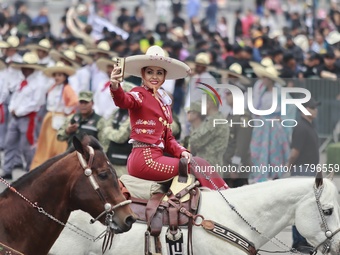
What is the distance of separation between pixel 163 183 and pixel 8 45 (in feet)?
41.7

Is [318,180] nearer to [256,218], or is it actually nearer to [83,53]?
[256,218]

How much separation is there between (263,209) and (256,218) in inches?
3.6

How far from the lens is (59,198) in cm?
832

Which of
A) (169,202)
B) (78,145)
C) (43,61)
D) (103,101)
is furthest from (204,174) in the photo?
(43,61)

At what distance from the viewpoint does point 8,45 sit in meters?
21.9

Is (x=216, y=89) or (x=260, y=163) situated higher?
(x=216, y=89)

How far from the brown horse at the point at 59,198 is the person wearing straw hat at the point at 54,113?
8.50 m

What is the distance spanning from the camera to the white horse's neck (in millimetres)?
9516

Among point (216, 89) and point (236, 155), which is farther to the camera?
point (236, 155)

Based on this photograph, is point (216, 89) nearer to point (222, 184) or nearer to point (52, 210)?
point (222, 184)

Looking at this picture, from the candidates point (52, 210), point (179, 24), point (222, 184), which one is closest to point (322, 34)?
point (179, 24)

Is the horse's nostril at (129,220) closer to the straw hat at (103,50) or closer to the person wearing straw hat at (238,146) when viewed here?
the person wearing straw hat at (238,146)

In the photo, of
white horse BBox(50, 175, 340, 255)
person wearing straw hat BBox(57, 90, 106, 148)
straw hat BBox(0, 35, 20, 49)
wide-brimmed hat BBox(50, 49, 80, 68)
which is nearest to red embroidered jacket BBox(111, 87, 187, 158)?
white horse BBox(50, 175, 340, 255)

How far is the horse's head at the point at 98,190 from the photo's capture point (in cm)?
817
